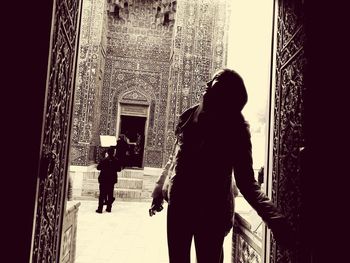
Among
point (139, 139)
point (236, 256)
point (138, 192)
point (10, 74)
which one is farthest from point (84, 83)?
point (10, 74)

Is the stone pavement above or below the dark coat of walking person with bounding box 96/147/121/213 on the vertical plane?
below

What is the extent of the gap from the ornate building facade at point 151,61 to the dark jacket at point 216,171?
853cm

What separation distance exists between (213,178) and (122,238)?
11.4 feet

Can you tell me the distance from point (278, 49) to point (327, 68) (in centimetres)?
58

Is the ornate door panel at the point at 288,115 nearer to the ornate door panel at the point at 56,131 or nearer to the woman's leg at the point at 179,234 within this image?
the woman's leg at the point at 179,234

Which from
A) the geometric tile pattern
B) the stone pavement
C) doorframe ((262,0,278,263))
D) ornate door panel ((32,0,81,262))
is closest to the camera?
ornate door panel ((32,0,81,262))

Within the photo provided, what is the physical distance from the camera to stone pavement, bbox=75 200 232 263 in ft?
11.6

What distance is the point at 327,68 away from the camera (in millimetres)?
1195

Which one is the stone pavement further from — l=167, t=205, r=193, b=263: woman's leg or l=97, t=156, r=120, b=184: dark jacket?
l=167, t=205, r=193, b=263: woman's leg

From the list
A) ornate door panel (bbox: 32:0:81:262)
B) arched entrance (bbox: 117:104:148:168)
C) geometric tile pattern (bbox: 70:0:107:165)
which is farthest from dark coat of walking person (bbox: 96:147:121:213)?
arched entrance (bbox: 117:104:148:168)

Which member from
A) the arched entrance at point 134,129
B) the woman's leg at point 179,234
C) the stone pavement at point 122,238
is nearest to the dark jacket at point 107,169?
the stone pavement at point 122,238

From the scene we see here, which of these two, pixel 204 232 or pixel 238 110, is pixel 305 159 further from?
pixel 204 232

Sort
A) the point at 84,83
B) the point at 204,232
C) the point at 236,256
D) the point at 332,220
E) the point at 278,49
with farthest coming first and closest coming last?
the point at 84,83 → the point at 236,256 → the point at 278,49 → the point at 204,232 → the point at 332,220

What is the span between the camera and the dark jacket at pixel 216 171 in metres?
1.34
